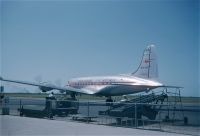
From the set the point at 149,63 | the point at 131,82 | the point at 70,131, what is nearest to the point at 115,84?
the point at 131,82

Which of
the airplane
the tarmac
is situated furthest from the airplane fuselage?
the tarmac

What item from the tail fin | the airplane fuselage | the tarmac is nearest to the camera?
the tarmac

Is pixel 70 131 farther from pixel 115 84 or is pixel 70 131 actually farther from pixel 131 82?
pixel 115 84

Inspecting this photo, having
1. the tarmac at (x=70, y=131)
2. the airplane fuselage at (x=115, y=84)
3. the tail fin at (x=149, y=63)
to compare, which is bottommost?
the tarmac at (x=70, y=131)

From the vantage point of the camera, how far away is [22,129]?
14008 millimetres

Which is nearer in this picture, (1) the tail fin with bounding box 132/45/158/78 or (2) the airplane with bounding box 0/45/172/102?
(2) the airplane with bounding box 0/45/172/102

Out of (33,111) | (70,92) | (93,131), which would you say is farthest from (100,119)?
(70,92)

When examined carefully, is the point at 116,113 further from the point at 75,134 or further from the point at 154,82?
the point at 154,82

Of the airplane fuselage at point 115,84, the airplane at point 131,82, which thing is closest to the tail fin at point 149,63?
the airplane at point 131,82

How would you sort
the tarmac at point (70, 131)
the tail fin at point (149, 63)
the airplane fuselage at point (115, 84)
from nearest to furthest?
the tarmac at point (70, 131)
the airplane fuselage at point (115, 84)
the tail fin at point (149, 63)

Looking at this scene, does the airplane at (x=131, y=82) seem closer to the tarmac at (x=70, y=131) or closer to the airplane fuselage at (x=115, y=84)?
the airplane fuselage at (x=115, y=84)

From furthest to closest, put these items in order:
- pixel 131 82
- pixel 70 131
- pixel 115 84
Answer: pixel 115 84
pixel 131 82
pixel 70 131

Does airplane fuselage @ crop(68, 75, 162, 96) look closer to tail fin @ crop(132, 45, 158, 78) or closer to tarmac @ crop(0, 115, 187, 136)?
tail fin @ crop(132, 45, 158, 78)

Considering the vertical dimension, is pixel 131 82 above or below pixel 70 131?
above
